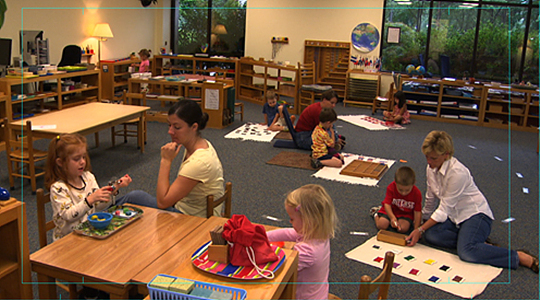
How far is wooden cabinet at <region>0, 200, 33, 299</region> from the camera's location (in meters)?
2.49

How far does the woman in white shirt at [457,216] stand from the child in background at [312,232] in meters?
1.77

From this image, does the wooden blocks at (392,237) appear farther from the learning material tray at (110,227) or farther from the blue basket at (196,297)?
the blue basket at (196,297)

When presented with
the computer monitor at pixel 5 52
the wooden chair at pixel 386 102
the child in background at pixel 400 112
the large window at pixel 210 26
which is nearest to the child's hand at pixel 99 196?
the computer monitor at pixel 5 52

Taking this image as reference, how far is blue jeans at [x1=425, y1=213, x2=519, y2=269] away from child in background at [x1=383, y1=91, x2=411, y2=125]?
569 cm

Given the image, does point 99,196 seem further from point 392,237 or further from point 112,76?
point 112,76

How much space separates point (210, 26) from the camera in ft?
42.1

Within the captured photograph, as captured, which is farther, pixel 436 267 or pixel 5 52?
pixel 5 52

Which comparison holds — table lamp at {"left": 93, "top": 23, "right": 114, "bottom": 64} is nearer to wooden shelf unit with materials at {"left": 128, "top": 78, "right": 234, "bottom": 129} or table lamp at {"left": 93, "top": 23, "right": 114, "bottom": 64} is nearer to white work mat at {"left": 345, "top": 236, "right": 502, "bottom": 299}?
wooden shelf unit with materials at {"left": 128, "top": 78, "right": 234, "bottom": 129}

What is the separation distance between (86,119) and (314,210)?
3.93 meters

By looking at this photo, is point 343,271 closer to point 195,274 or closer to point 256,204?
point 256,204

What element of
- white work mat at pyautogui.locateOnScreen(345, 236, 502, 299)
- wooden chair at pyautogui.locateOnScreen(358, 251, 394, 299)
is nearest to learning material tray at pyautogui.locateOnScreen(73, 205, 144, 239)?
wooden chair at pyautogui.locateOnScreen(358, 251, 394, 299)

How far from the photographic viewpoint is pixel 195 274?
194cm

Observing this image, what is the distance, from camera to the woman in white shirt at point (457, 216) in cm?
370

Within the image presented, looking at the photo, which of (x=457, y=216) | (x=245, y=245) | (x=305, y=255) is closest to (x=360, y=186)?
(x=457, y=216)
